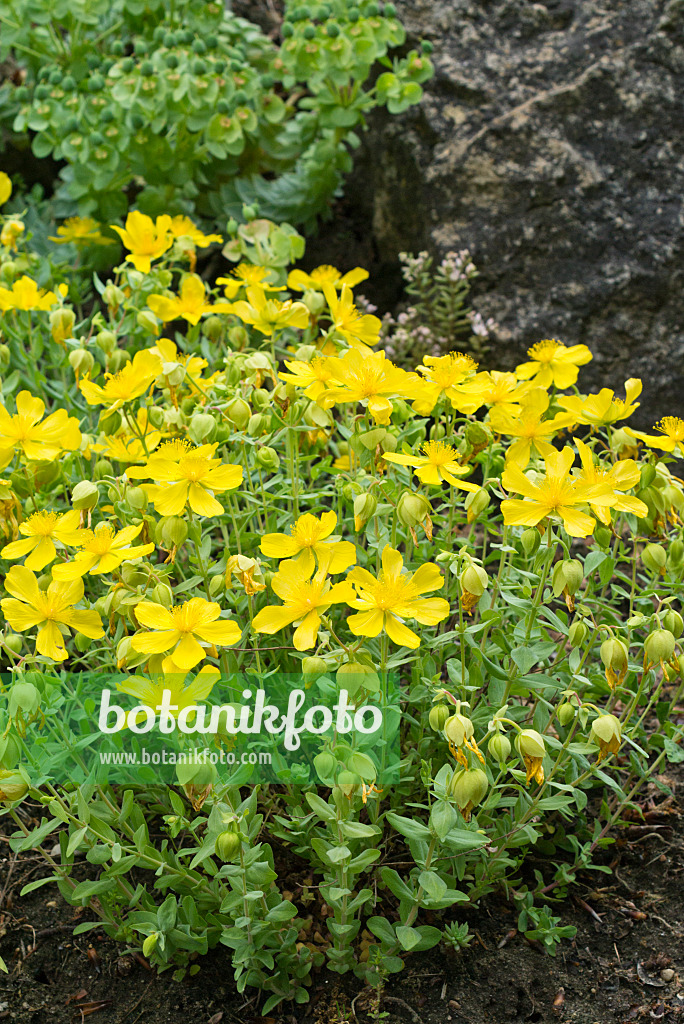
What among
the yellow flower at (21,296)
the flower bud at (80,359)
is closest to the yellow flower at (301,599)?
the flower bud at (80,359)

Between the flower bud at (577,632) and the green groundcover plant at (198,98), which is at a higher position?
the green groundcover plant at (198,98)

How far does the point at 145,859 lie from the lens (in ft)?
4.78

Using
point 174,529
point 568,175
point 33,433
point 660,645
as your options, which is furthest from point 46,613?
point 568,175

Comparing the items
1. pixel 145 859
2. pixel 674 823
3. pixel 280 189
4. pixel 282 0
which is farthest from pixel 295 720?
pixel 282 0

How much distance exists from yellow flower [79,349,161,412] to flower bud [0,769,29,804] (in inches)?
26.5

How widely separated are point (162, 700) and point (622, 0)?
2.93m

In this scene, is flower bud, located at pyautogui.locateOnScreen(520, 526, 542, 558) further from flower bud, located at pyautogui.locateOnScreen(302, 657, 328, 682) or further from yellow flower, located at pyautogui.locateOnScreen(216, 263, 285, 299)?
yellow flower, located at pyautogui.locateOnScreen(216, 263, 285, 299)

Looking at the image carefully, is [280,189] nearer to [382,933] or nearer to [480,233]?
[480,233]

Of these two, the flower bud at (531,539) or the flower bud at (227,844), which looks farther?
the flower bud at (531,539)

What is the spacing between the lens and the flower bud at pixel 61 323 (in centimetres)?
206

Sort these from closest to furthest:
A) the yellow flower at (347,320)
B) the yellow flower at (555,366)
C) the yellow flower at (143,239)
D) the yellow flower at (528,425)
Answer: the yellow flower at (528,425) < the yellow flower at (347,320) < the yellow flower at (555,366) < the yellow flower at (143,239)

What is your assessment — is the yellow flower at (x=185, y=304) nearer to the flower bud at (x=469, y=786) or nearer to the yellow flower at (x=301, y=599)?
the yellow flower at (x=301, y=599)

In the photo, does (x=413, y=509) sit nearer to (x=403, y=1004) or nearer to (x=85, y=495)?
(x=85, y=495)

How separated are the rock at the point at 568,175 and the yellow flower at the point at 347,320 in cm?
120
